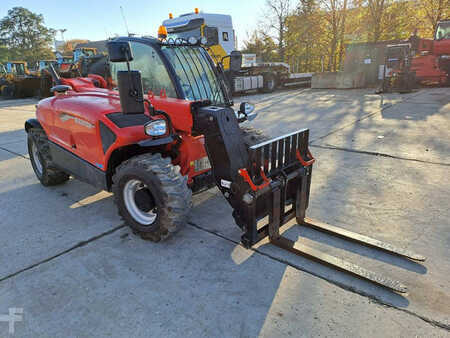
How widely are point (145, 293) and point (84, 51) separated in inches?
754

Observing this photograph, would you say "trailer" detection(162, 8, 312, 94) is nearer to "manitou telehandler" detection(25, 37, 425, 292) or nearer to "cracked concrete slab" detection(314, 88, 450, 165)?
"cracked concrete slab" detection(314, 88, 450, 165)

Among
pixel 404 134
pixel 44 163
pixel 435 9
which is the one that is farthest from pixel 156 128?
pixel 435 9

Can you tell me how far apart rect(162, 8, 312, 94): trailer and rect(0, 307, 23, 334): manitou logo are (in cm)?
776

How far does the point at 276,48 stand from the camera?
101ft

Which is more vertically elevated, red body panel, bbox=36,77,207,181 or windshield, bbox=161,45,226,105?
windshield, bbox=161,45,226,105

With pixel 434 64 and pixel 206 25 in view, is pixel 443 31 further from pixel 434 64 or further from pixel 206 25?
pixel 206 25

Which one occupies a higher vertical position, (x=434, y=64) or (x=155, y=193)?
(x=434, y=64)

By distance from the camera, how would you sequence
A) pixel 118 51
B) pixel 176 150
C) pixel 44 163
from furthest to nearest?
pixel 44 163 < pixel 176 150 < pixel 118 51

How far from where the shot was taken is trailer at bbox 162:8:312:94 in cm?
1275

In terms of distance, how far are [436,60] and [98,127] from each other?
17.0 meters

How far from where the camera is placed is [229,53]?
14062mm

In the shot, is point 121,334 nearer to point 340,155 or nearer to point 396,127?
point 340,155

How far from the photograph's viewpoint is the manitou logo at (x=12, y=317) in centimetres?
219

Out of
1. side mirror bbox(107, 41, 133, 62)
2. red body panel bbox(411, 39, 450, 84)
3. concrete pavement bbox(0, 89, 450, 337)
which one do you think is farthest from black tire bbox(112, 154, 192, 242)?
red body panel bbox(411, 39, 450, 84)
